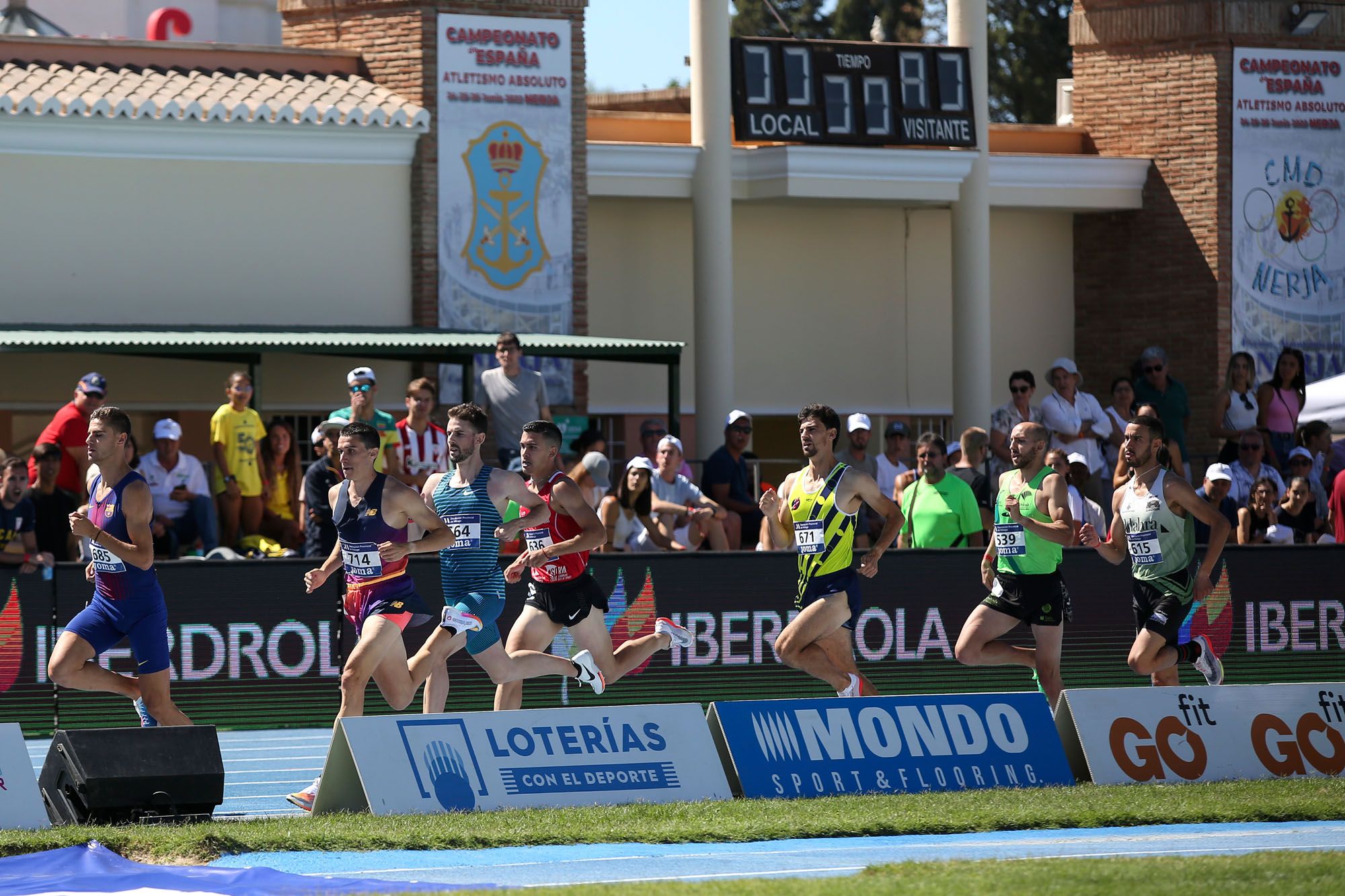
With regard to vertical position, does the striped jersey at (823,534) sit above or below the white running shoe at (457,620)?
above

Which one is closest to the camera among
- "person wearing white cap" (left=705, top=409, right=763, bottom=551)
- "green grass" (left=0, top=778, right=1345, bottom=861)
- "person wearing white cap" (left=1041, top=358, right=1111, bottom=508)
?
"green grass" (left=0, top=778, right=1345, bottom=861)

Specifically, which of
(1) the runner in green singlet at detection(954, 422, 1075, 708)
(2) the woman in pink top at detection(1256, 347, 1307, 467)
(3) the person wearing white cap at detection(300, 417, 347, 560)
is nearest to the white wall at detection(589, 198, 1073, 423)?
(2) the woman in pink top at detection(1256, 347, 1307, 467)

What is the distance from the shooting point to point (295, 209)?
21.2 m

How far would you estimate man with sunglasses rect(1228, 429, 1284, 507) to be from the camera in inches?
767

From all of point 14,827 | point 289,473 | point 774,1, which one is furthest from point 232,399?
point 774,1

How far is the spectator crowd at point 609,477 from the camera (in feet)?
50.6

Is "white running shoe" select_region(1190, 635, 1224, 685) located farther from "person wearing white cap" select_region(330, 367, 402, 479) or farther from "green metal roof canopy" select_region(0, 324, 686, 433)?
"green metal roof canopy" select_region(0, 324, 686, 433)

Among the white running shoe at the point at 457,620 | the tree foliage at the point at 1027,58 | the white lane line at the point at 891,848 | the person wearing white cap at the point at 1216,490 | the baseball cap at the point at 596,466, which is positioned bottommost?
the white lane line at the point at 891,848

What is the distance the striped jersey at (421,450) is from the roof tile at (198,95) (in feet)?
18.3

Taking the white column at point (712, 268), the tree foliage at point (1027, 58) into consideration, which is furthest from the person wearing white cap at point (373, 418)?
the tree foliage at point (1027, 58)

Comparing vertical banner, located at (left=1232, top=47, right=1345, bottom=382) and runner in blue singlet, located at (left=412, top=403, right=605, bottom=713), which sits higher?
vertical banner, located at (left=1232, top=47, right=1345, bottom=382)

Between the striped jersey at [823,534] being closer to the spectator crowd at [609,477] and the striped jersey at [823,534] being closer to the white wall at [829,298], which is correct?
the spectator crowd at [609,477]

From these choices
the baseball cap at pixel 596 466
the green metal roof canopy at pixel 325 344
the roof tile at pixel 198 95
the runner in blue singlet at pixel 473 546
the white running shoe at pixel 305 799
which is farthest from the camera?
the roof tile at pixel 198 95

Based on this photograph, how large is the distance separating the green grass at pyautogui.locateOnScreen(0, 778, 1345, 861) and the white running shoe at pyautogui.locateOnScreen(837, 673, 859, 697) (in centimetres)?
137
